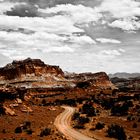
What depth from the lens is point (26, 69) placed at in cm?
13275

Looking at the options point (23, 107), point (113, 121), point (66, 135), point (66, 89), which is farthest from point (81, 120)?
point (66, 89)

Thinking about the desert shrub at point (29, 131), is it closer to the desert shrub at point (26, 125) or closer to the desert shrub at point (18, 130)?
the desert shrub at point (18, 130)

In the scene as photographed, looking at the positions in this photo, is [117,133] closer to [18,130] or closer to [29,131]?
[29,131]

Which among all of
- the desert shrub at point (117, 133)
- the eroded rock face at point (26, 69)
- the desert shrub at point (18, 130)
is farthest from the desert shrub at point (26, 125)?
the eroded rock face at point (26, 69)

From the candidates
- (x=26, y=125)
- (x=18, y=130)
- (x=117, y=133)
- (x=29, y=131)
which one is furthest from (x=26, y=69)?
(x=117, y=133)

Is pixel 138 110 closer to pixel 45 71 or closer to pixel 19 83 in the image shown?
pixel 19 83

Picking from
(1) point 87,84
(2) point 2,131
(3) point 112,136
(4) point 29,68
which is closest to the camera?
(3) point 112,136

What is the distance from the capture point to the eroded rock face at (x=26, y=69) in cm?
13212

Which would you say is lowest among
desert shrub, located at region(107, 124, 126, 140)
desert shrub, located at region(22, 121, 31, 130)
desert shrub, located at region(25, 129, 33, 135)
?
desert shrub, located at region(22, 121, 31, 130)

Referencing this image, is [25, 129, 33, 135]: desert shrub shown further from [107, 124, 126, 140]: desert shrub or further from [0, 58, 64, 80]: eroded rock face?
[0, 58, 64, 80]: eroded rock face

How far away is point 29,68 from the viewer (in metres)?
134

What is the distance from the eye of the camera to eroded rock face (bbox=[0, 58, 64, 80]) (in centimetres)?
13212

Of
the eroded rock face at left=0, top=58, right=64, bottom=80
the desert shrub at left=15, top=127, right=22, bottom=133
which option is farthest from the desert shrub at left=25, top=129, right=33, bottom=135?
the eroded rock face at left=0, top=58, right=64, bottom=80

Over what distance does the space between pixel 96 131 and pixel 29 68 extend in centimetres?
9828
